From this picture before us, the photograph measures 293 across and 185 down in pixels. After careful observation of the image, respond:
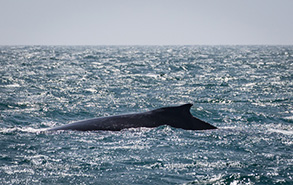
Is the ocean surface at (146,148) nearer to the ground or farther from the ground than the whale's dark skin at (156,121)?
nearer to the ground

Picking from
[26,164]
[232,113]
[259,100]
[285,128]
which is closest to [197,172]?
[26,164]

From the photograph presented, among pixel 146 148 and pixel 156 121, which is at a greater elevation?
pixel 156 121

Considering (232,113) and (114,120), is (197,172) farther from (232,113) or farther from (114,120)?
(232,113)

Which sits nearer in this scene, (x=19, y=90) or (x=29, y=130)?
(x=29, y=130)

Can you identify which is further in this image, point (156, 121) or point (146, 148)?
point (156, 121)

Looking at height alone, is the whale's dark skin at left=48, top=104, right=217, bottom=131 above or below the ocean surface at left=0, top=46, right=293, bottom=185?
above

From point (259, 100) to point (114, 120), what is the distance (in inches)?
407

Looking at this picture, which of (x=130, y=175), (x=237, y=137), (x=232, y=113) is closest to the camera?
(x=130, y=175)

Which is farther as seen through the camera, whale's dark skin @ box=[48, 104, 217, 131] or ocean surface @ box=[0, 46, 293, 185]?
whale's dark skin @ box=[48, 104, 217, 131]

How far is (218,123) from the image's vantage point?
45.7 feet

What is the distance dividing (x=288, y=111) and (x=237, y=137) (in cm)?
613

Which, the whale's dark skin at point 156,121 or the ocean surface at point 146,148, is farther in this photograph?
the whale's dark skin at point 156,121

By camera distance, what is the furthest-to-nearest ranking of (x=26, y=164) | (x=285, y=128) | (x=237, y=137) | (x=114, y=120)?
(x=285, y=128) < (x=114, y=120) < (x=237, y=137) < (x=26, y=164)

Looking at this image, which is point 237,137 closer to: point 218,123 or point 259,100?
point 218,123
